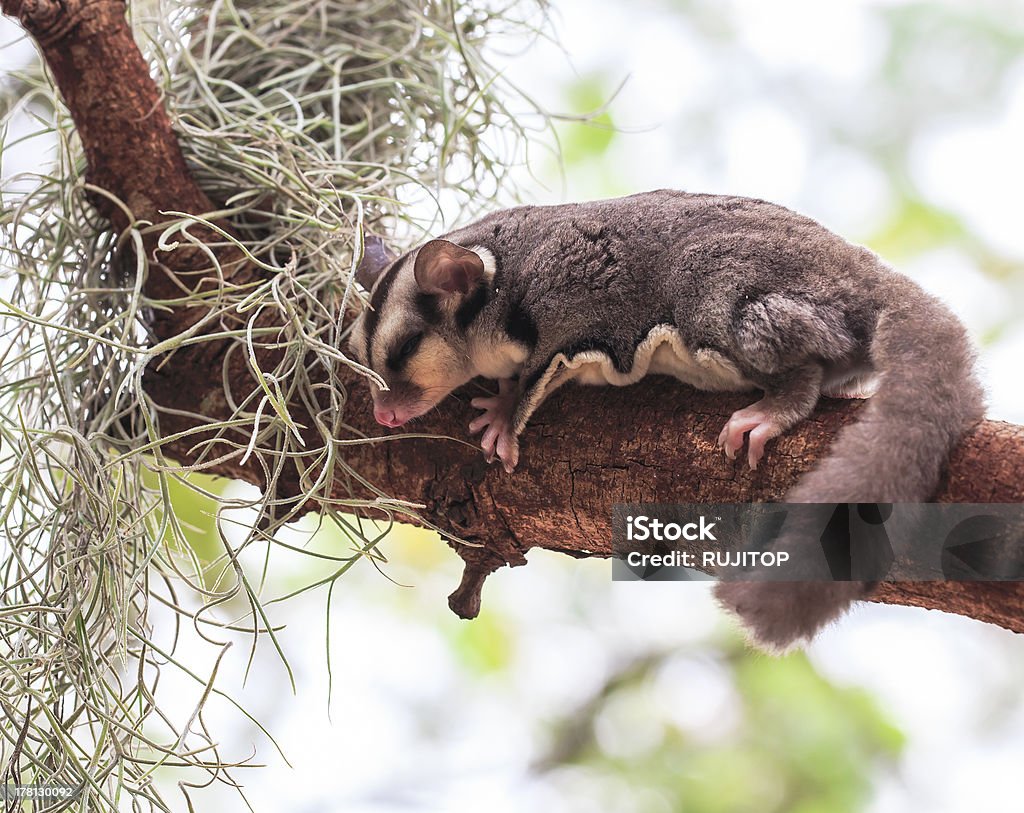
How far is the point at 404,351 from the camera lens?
92.0 inches

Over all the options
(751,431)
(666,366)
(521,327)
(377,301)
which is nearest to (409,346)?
(377,301)

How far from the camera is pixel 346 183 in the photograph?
259 centimetres

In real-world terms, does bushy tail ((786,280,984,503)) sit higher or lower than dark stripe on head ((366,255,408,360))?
lower

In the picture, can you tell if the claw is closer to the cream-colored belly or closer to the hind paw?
the cream-colored belly

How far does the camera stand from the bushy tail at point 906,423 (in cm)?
152

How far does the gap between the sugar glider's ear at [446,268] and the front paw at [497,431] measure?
30 centimetres

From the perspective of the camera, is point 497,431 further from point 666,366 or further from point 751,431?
point 751,431

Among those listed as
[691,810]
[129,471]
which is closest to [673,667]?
[691,810]

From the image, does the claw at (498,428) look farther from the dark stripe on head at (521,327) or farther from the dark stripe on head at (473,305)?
the dark stripe on head at (473,305)

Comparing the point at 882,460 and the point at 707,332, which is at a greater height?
the point at 707,332

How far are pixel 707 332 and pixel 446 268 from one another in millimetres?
650

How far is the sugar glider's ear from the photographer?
7.28 ft

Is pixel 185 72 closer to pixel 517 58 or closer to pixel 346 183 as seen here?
pixel 346 183

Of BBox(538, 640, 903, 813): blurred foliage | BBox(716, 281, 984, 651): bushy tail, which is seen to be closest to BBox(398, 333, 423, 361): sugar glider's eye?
BBox(716, 281, 984, 651): bushy tail
